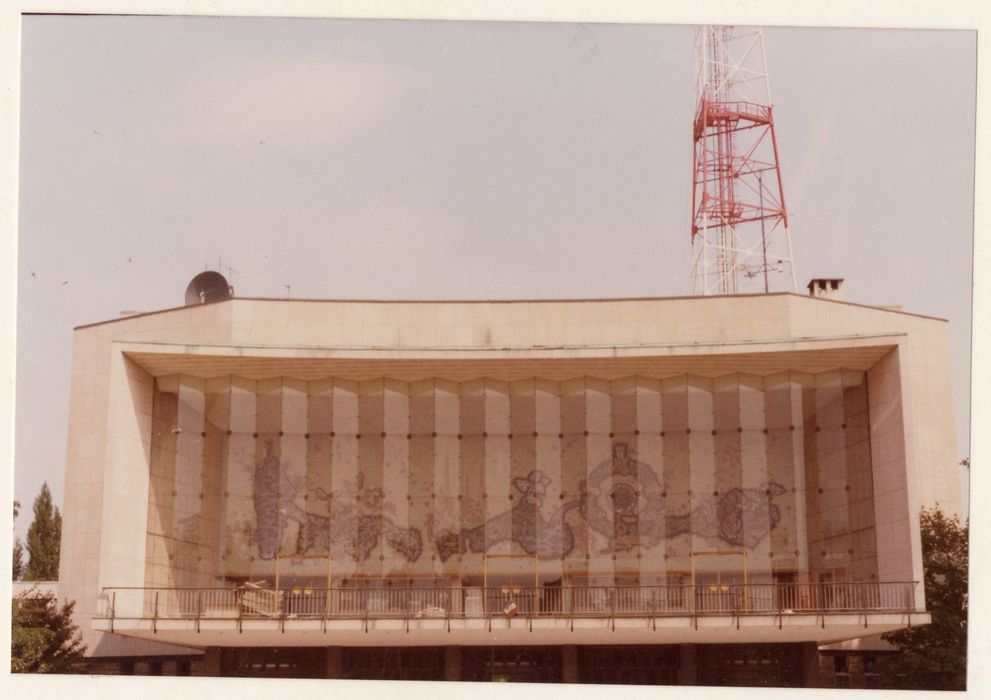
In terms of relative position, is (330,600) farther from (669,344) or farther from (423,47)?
(423,47)

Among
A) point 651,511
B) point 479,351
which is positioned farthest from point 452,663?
point 479,351

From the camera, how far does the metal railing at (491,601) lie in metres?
33.8

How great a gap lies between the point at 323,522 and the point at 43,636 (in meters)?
8.22

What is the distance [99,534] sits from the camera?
121 ft

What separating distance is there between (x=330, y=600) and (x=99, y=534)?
6998mm

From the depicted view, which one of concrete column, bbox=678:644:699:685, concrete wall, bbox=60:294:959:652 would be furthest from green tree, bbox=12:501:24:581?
concrete column, bbox=678:644:699:685

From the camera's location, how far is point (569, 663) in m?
37.1

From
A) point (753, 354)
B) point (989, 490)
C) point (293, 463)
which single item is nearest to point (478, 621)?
point (293, 463)

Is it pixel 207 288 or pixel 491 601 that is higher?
pixel 207 288

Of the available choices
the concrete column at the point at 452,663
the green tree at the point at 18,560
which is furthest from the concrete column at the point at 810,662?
the green tree at the point at 18,560

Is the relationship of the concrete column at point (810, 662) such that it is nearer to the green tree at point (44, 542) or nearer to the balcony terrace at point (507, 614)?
the balcony terrace at point (507, 614)

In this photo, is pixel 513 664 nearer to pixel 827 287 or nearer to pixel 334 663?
pixel 334 663

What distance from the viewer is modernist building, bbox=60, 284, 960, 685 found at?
116ft

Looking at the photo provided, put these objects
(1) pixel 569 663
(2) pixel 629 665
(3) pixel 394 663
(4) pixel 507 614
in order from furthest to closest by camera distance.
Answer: (3) pixel 394 663, (2) pixel 629 665, (1) pixel 569 663, (4) pixel 507 614
